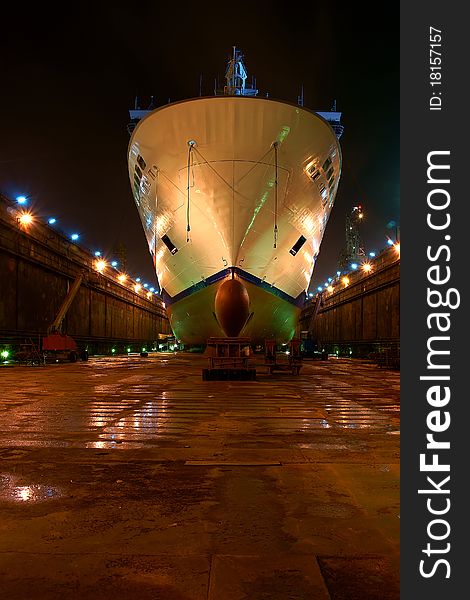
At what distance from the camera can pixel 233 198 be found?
17266 mm

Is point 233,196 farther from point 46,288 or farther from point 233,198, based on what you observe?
point 46,288

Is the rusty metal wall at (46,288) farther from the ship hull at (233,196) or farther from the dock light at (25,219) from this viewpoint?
the ship hull at (233,196)

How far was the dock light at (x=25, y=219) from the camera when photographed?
24.8 meters

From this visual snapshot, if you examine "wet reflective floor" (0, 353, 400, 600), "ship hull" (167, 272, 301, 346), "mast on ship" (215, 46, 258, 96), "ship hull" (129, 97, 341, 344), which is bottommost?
"wet reflective floor" (0, 353, 400, 600)

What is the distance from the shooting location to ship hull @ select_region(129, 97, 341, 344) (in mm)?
16703

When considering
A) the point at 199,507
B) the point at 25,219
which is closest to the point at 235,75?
the point at 25,219

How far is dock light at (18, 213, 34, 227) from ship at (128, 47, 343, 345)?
738 centimetres

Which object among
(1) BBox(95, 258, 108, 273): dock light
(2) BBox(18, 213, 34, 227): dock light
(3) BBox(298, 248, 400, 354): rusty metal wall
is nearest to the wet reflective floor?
(2) BBox(18, 213, 34, 227): dock light

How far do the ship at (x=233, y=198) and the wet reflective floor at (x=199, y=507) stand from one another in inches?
375

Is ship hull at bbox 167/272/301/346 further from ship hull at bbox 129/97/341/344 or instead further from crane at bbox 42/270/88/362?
crane at bbox 42/270/88/362

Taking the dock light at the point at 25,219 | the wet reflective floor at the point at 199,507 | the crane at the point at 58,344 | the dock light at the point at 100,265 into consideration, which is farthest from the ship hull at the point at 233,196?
the dock light at the point at 100,265

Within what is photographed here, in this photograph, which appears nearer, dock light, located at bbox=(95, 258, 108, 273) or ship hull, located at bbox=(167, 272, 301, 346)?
ship hull, located at bbox=(167, 272, 301, 346)

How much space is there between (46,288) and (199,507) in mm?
27498

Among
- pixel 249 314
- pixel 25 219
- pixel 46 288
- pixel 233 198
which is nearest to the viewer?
pixel 233 198
